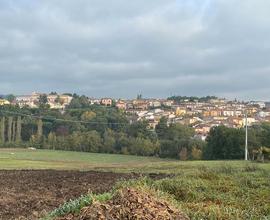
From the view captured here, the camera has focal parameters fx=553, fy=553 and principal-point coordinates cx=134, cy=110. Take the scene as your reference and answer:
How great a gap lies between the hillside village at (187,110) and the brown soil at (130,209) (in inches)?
3004

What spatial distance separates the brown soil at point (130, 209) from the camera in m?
7.21

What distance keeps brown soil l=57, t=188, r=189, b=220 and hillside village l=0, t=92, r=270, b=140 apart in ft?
250

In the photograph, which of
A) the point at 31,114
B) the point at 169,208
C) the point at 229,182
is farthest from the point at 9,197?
the point at 31,114

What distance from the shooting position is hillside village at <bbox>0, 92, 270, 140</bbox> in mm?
101250

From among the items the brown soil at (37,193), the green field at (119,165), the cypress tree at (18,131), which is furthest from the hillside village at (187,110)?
the brown soil at (37,193)

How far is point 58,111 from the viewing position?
11788cm

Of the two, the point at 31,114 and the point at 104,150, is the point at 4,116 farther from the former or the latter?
the point at 104,150

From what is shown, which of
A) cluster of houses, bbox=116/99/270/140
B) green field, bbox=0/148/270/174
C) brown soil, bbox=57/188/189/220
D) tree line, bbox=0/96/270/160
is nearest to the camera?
brown soil, bbox=57/188/189/220

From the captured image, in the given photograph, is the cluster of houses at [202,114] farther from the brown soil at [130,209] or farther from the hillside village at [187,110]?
the brown soil at [130,209]

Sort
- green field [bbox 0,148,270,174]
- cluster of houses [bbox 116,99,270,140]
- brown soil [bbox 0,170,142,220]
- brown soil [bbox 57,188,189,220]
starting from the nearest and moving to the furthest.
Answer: brown soil [bbox 57,188,189,220] → brown soil [bbox 0,170,142,220] → green field [bbox 0,148,270,174] → cluster of houses [bbox 116,99,270,140]

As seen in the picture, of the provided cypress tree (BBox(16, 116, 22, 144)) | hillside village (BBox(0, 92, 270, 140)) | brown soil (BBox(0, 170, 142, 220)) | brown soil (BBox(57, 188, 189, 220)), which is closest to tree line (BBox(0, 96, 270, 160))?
cypress tree (BBox(16, 116, 22, 144))

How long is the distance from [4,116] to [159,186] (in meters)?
97.9

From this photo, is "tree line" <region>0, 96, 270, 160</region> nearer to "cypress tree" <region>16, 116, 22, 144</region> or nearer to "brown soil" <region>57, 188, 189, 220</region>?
"cypress tree" <region>16, 116, 22, 144</region>

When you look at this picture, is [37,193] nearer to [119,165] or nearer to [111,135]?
[119,165]
